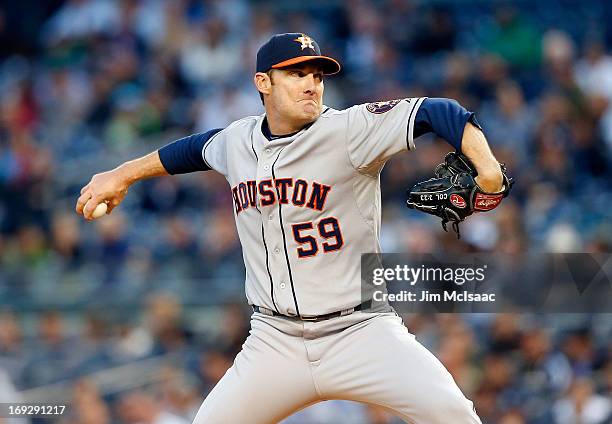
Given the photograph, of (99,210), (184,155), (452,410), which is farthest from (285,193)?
(452,410)

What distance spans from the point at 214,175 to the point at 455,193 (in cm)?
587

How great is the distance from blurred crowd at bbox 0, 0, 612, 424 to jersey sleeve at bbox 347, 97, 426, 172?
10.6 feet

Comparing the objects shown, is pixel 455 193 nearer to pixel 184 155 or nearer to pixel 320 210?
pixel 320 210

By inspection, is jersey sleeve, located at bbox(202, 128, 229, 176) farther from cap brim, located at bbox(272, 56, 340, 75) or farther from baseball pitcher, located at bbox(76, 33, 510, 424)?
cap brim, located at bbox(272, 56, 340, 75)

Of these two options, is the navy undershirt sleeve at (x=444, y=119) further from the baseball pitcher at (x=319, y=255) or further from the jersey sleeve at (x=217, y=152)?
the jersey sleeve at (x=217, y=152)

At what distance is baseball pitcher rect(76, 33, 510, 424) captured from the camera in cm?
377

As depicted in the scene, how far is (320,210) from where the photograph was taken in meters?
3.91

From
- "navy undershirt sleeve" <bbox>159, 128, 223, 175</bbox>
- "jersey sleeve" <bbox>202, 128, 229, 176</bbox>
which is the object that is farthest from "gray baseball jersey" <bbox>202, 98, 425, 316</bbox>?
"navy undershirt sleeve" <bbox>159, 128, 223, 175</bbox>

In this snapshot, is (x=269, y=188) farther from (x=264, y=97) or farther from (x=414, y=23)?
Answer: (x=414, y=23)

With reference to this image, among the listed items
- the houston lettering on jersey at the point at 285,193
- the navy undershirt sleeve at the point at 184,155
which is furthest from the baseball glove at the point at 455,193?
the navy undershirt sleeve at the point at 184,155

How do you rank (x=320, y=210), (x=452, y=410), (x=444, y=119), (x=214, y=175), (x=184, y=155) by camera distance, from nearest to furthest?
(x=444, y=119) → (x=452, y=410) → (x=320, y=210) → (x=184, y=155) → (x=214, y=175)

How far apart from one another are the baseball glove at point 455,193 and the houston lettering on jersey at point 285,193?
0.34m

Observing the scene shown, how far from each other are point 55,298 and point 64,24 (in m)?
4.04

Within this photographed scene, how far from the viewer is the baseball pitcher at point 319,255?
3.77 m
